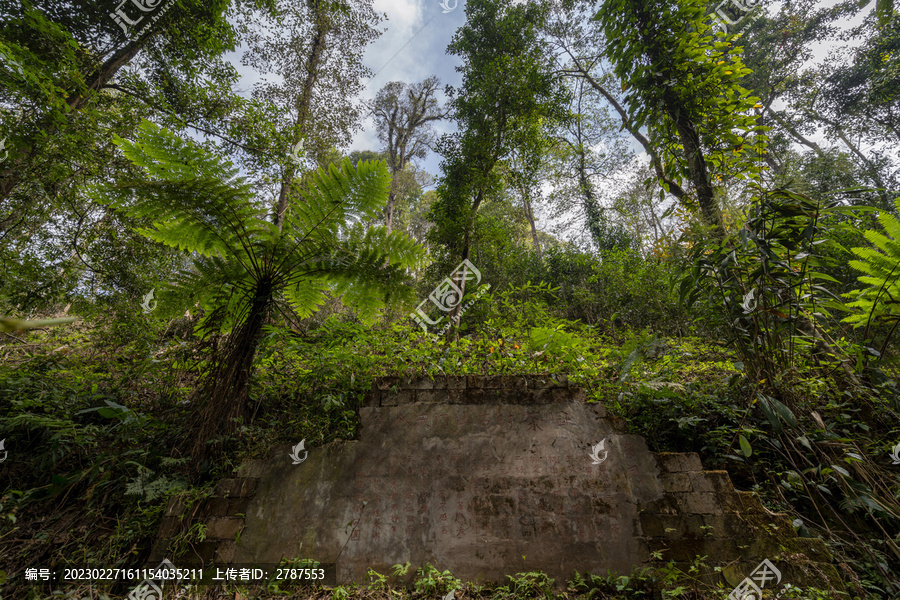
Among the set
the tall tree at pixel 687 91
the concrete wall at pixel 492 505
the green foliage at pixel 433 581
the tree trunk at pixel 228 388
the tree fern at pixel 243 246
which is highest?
the tall tree at pixel 687 91

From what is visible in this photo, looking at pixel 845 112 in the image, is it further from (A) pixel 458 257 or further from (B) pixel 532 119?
(A) pixel 458 257

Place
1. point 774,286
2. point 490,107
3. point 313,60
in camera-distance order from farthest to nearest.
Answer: point 313,60
point 490,107
point 774,286

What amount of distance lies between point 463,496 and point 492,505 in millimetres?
210

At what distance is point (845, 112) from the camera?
10836 mm

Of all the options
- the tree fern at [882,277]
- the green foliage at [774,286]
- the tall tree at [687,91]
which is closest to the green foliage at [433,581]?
the green foliage at [774,286]

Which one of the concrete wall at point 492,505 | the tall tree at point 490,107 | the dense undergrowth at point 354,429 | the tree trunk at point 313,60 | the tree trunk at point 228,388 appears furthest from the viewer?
the tree trunk at point 313,60

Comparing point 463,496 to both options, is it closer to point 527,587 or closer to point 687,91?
point 527,587

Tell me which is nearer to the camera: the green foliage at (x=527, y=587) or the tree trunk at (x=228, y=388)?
the green foliage at (x=527, y=587)

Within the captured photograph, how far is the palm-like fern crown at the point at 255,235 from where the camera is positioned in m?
2.56

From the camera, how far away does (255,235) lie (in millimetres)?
2805

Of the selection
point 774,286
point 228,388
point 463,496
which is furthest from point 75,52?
point 774,286

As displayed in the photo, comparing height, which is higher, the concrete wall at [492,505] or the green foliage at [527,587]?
the concrete wall at [492,505]

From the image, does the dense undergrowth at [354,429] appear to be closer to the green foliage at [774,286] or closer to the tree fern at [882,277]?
the green foliage at [774,286]

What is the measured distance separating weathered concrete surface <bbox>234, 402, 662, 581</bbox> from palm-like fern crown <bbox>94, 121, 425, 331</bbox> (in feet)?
3.82
